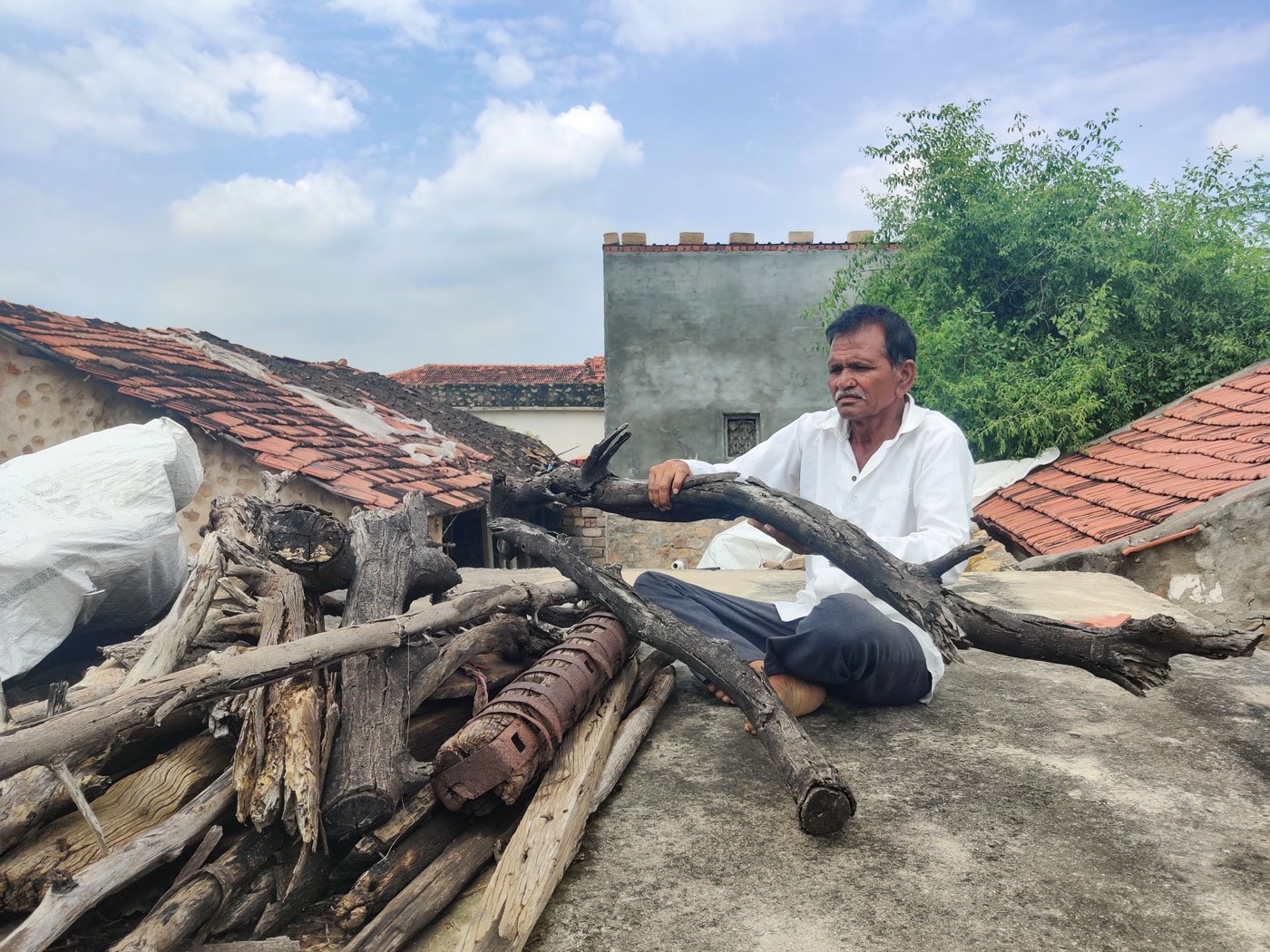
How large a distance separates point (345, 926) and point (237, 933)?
0.72 feet

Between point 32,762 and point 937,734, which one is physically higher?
point 32,762

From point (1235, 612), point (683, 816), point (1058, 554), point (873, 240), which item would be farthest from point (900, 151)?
point (683, 816)

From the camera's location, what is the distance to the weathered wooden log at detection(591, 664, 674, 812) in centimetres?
232

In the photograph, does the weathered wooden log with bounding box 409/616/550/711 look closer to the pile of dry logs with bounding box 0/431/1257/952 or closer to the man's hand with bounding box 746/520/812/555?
the pile of dry logs with bounding box 0/431/1257/952

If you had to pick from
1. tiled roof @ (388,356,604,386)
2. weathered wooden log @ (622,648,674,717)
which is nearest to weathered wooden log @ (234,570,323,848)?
weathered wooden log @ (622,648,674,717)

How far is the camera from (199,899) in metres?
1.67

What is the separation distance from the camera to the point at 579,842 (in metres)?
2.10

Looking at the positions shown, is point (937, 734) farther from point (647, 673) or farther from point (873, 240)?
point (873, 240)

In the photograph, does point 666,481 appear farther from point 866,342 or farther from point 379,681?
point 379,681

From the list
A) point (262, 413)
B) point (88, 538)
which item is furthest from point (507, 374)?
point (88, 538)

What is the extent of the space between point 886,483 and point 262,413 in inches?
265

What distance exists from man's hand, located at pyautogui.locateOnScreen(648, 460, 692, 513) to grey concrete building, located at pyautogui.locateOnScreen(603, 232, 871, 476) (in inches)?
468

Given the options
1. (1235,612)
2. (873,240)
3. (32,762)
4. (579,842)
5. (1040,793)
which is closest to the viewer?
(32,762)

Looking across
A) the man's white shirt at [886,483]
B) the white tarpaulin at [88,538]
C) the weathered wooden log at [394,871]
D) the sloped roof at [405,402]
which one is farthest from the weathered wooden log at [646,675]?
the sloped roof at [405,402]
